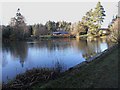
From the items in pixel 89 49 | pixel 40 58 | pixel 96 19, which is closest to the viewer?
pixel 40 58

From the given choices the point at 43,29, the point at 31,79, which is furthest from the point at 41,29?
the point at 31,79

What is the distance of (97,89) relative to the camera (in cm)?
495

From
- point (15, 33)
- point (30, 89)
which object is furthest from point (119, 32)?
point (15, 33)

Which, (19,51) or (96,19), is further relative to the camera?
(96,19)

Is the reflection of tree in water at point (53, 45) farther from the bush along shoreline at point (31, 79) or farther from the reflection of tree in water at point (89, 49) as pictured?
the bush along shoreline at point (31, 79)

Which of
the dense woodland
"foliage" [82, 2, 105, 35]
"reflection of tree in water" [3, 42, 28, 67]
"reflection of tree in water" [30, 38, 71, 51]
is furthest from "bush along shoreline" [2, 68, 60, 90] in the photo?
"foliage" [82, 2, 105, 35]

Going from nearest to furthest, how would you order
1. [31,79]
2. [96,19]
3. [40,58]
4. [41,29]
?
[31,79] < [40,58] < [96,19] < [41,29]

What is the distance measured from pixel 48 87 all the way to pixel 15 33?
115ft

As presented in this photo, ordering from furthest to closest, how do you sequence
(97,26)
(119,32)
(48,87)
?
(97,26) < (119,32) < (48,87)

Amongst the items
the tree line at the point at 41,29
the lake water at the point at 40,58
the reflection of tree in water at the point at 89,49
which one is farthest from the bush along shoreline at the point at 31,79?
the tree line at the point at 41,29

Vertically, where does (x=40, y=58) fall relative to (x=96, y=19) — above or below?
below

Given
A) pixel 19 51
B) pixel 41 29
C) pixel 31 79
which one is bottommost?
pixel 19 51

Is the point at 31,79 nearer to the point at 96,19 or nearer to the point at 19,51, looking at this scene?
the point at 19,51

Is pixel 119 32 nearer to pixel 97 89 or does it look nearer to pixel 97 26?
pixel 97 89
